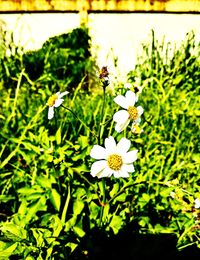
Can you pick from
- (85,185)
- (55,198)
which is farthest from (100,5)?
(55,198)

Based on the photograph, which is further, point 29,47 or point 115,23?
point 29,47

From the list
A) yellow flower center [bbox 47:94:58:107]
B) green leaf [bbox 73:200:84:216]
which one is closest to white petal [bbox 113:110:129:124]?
yellow flower center [bbox 47:94:58:107]

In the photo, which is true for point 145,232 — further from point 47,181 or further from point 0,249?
point 0,249

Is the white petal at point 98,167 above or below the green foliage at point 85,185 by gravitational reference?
above

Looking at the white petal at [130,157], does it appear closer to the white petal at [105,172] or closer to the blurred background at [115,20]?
the white petal at [105,172]

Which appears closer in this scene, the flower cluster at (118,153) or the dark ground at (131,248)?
the flower cluster at (118,153)

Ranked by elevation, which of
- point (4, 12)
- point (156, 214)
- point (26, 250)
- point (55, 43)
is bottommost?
point (156, 214)

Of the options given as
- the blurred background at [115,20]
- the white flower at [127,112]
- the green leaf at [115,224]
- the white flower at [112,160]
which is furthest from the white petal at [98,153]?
the blurred background at [115,20]

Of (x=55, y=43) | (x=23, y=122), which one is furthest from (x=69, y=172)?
(x=55, y=43)
